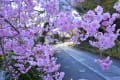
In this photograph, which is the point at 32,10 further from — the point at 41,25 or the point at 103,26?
the point at 103,26

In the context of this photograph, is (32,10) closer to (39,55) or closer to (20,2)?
(20,2)

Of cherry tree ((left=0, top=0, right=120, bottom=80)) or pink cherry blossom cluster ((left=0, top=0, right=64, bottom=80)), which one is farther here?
pink cherry blossom cluster ((left=0, top=0, right=64, bottom=80))

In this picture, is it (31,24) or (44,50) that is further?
(31,24)

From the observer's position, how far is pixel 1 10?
14.5 feet

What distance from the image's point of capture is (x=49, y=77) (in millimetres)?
4684

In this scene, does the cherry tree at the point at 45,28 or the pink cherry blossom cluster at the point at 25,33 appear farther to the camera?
the pink cherry blossom cluster at the point at 25,33

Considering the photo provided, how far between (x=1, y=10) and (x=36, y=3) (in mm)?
463

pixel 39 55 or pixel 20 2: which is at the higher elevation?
pixel 20 2

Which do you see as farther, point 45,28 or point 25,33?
point 45,28

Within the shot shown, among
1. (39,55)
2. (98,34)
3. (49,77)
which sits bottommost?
(49,77)

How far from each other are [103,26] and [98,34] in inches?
13.0

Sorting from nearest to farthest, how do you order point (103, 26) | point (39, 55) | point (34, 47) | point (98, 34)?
point (98, 34) < point (103, 26) < point (39, 55) < point (34, 47)

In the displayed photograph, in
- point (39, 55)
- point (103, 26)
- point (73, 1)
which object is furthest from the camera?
point (39, 55)

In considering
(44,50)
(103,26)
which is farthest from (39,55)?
(103,26)
